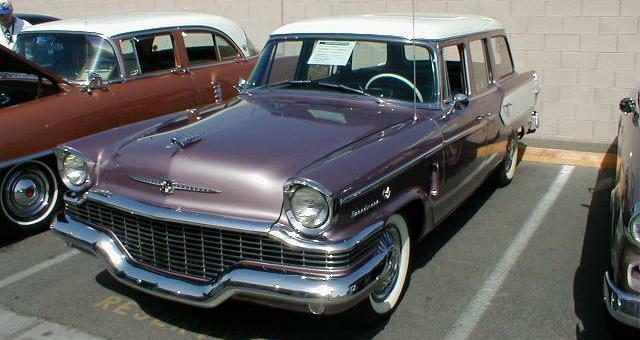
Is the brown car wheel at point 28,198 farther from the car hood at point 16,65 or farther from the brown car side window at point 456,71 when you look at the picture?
the brown car side window at point 456,71

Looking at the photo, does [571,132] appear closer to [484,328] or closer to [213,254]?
[484,328]

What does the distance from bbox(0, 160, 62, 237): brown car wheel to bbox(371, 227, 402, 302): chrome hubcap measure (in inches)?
116

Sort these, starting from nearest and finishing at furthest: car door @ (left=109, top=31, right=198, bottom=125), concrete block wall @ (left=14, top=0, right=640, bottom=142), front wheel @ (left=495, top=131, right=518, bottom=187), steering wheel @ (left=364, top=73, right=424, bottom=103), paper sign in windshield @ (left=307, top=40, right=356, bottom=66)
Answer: steering wheel @ (left=364, top=73, right=424, bottom=103) → paper sign in windshield @ (left=307, top=40, right=356, bottom=66) → car door @ (left=109, top=31, right=198, bottom=125) → front wheel @ (left=495, top=131, right=518, bottom=187) → concrete block wall @ (left=14, top=0, right=640, bottom=142)

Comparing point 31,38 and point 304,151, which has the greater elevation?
point 31,38

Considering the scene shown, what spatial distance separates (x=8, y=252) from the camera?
4797 millimetres

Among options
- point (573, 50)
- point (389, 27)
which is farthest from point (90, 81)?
point (573, 50)

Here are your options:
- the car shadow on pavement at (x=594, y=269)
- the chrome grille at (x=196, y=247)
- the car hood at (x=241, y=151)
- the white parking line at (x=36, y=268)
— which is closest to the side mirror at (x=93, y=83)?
the white parking line at (x=36, y=268)

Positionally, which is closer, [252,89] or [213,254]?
[213,254]

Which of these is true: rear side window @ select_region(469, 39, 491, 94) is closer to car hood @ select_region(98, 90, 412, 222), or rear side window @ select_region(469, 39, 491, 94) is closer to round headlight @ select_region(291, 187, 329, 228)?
car hood @ select_region(98, 90, 412, 222)

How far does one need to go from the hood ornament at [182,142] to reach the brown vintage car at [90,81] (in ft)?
5.24

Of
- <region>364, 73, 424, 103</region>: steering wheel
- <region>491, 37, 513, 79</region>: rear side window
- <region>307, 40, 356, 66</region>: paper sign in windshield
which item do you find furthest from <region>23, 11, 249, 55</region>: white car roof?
<region>491, 37, 513, 79</region>: rear side window

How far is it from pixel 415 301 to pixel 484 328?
46 cm

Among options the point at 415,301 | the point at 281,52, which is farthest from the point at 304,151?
the point at 281,52

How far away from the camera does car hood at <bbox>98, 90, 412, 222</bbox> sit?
3.21 meters
